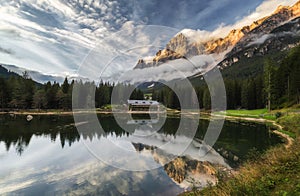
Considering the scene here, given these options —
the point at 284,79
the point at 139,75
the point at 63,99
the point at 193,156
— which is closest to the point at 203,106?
the point at 284,79

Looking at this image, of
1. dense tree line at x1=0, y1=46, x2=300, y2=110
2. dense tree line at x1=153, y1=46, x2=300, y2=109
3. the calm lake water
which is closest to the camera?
the calm lake water

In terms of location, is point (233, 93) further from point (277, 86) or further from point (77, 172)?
point (77, 172)

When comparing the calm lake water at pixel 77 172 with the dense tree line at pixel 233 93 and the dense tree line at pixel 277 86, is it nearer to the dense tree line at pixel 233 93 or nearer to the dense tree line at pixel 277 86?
the dense tree line at pixel 233 93

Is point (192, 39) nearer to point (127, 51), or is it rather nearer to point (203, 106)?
point (127, 51)

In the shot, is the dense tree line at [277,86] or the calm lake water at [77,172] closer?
the calm lake water at [77,172]

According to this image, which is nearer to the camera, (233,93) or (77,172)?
(77,172)

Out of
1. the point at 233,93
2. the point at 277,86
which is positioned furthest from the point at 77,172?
the point at 233,93

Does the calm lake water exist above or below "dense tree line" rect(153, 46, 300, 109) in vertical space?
below

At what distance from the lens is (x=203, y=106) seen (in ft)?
289

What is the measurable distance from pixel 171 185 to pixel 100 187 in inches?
148

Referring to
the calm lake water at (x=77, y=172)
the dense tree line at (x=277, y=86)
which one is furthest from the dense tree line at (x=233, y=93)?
the calm lake water at (x=77, y=172)

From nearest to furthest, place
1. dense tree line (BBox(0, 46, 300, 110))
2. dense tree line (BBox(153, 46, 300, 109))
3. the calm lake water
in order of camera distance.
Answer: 1. the calm lake water
2. dense tree line (BBox(153, 46, 300, 109))
3. dense tree line (BBox(0, 46, 300, 110))

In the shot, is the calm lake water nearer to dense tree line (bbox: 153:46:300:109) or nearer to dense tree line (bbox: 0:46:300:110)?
dense tree line (bbox: 0:46:300:110)

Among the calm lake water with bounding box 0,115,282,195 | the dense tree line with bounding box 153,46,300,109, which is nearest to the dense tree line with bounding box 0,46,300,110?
the dense tree line with bounding box 153,46,300,109
